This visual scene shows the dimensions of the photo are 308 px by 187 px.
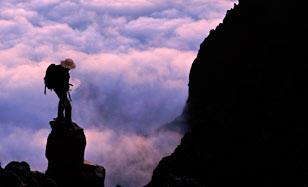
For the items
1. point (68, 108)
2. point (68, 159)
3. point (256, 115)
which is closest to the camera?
point (68, 108)

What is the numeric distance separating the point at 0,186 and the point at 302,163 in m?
23.8

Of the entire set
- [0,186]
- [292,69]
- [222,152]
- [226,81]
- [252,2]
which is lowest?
[0,186]

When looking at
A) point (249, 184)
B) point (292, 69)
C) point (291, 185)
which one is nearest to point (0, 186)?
point (291, 185)

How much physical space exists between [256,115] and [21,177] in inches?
1366

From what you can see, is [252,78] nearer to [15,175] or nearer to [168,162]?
[168,162]

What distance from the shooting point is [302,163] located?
40.2 m

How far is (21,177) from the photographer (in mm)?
28125

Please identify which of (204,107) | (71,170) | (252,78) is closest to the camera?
Answer: (71,170)

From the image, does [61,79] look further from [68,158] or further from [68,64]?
[68,158]

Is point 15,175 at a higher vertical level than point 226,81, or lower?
lower

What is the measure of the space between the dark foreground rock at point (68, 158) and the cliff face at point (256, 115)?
492 centimetres

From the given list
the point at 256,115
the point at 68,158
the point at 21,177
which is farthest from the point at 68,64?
the point at 256,115

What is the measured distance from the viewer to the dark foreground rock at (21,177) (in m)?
26.8

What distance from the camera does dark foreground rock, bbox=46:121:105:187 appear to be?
105 ft
